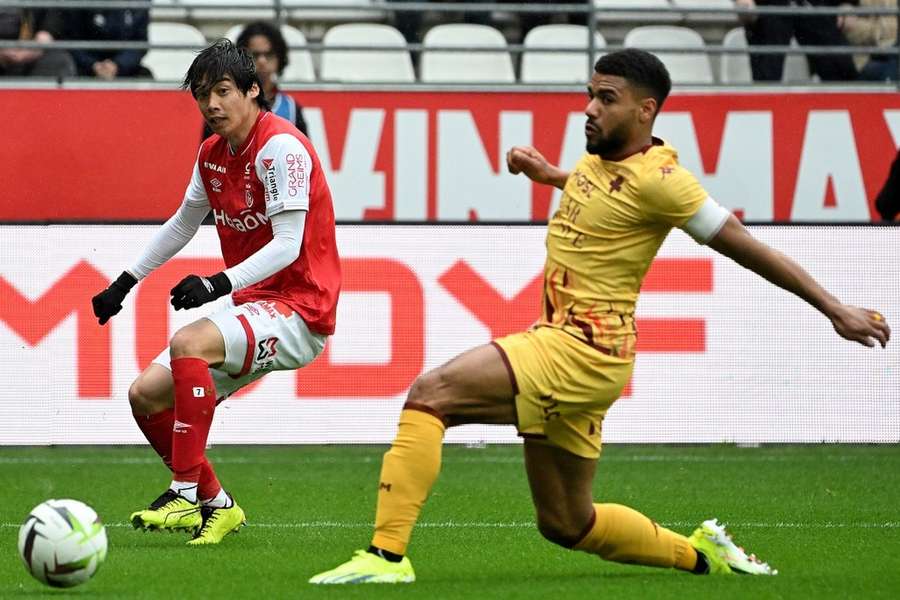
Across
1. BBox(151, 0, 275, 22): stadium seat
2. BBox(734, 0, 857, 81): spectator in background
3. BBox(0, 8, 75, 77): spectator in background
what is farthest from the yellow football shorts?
BBox(734, 0, 857, 81): spectator in background

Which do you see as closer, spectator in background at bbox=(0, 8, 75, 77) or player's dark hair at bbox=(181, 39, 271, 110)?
player's dark hair at bbox=(181, 39, 271, 110)

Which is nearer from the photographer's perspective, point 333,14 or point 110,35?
point 110,35

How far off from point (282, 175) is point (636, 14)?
8336 millimetres

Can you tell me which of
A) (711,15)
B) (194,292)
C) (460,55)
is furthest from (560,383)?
(711,15)

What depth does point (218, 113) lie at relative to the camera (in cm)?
689

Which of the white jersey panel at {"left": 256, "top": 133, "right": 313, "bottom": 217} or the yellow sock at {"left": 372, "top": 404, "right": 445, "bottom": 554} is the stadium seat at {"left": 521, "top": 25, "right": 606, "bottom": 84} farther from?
the yellow sock at {"left": 372, "top": 404, "right": 445, "bottom": 554}

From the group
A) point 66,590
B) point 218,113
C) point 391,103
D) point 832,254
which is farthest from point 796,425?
point 66,590

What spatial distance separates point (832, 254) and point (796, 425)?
115 centimetres

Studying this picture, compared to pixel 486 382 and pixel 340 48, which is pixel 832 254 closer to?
pixel 340 48

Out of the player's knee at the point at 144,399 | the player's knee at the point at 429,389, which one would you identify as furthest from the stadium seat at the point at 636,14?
the player's knee at the point at 429,389

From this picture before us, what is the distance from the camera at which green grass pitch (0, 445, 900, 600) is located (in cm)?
580

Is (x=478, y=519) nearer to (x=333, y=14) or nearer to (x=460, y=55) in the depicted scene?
(x=460, y=55)

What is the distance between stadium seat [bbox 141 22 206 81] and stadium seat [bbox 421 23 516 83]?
1.94 m

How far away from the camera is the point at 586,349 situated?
18.3 ft
